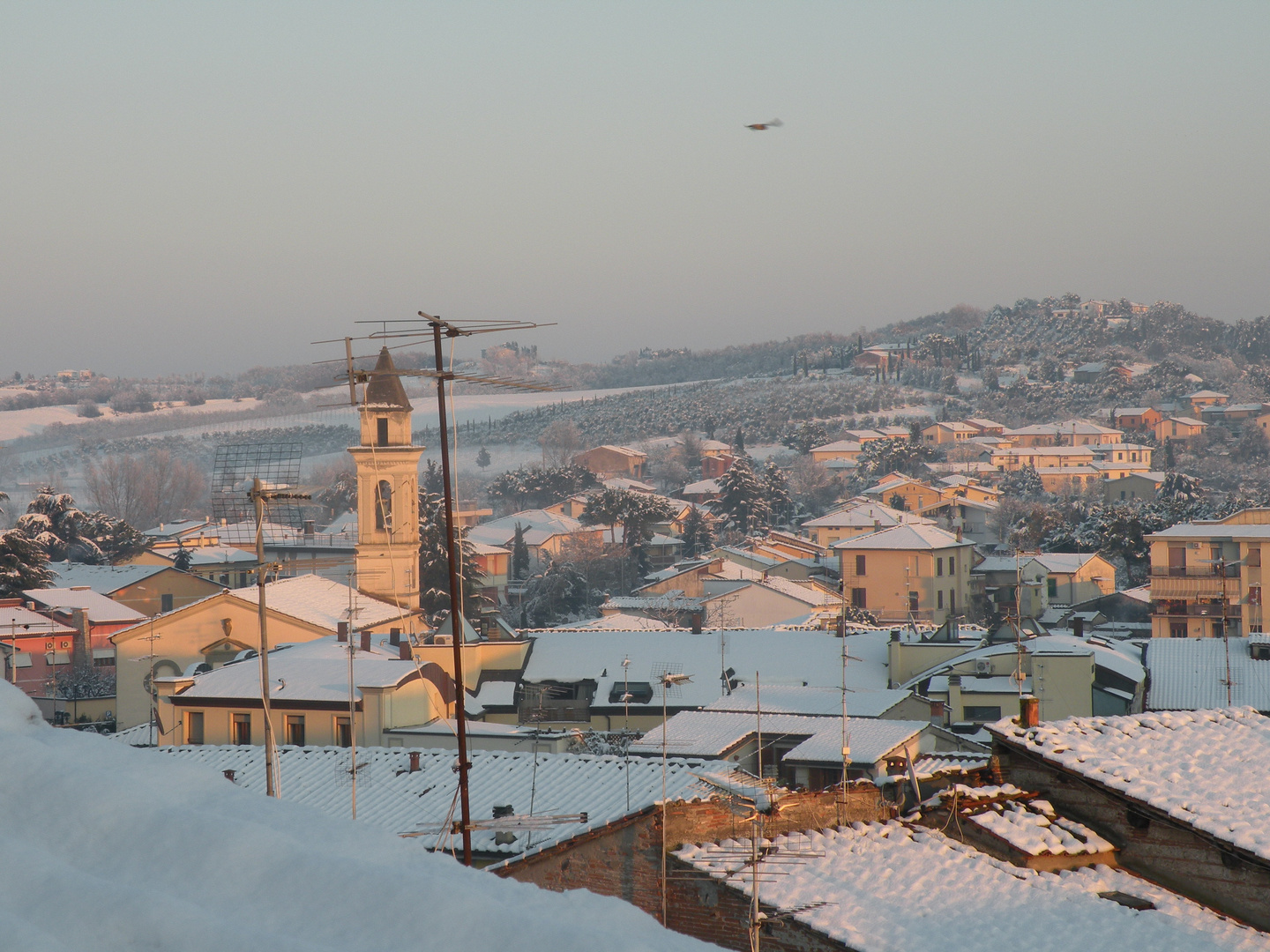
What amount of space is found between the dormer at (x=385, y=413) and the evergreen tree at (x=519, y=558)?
108 ft

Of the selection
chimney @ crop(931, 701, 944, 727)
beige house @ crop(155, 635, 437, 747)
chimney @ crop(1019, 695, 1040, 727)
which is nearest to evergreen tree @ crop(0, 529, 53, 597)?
beige house @ crop(155, 635, 437, 747)

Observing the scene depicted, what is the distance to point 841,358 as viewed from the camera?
621 feet

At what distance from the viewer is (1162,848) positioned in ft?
29.6

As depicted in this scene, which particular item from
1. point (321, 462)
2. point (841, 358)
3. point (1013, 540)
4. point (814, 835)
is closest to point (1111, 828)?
point (814, 835)

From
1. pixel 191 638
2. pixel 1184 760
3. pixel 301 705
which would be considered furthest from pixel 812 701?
pixel 191 638

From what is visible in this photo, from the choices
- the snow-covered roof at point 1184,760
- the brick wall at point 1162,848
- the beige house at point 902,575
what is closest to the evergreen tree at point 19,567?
the beige house at point 902,575

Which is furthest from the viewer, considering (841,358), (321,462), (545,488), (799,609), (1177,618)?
(841,358)

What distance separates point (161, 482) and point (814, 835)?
9791cm

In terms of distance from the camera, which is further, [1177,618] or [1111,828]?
[1177,618]

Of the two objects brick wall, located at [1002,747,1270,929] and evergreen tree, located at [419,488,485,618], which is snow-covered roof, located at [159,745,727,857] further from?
evergreen tree, located at [419,488,485,618]

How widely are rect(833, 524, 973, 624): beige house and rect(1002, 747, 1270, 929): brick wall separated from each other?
41.5 meters

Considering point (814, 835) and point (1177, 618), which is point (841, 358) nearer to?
point (1177, 618)

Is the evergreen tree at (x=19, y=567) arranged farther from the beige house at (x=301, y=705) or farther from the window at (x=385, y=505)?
the beige house at (x=301, y=705)

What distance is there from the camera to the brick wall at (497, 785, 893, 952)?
30.7ft
